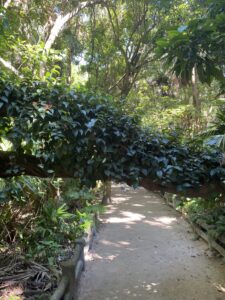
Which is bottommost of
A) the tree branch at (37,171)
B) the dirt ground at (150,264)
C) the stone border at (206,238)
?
the dirt ground at (150,264)

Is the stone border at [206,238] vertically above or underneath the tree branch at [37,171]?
underneath

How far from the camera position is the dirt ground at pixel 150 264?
5090 millimetres

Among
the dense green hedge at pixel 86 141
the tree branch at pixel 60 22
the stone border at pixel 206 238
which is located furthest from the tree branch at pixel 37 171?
the tree branch at pixel 60 22

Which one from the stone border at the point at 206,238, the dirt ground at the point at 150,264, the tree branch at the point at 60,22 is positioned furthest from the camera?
the tree branch at the point at 60,22

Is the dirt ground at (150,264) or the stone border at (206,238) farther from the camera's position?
the stone border at (206,238)

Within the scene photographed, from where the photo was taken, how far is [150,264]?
629 cm

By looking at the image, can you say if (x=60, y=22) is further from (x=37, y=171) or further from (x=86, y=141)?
(x=86, y=141)

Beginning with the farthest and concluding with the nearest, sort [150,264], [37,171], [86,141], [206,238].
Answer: [206,238] < [150,264] < [37,171] < [86,141]

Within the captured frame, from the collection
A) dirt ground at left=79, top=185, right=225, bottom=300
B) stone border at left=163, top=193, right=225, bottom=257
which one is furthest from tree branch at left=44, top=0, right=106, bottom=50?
stone border at left=163, top=193, right=225, bottom=257

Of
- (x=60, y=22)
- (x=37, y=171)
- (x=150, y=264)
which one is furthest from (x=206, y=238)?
(x=60, y=22)

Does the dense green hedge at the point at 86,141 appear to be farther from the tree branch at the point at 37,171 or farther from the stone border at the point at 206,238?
the stone border at the point at 206,238

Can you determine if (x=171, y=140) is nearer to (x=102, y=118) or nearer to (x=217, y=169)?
(x=217, y=169)

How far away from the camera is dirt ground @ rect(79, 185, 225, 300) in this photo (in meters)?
5.09

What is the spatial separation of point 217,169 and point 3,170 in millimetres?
2466
